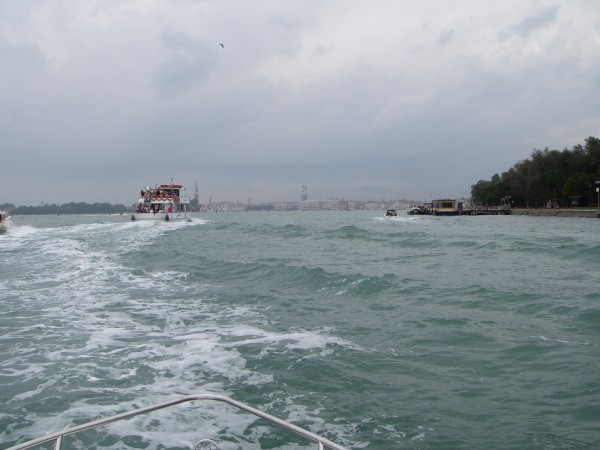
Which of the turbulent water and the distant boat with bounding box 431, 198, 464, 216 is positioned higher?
the distant boat with bounding box 431, 198, 464, 216

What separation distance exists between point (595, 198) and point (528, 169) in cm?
1272

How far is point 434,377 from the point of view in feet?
18.5

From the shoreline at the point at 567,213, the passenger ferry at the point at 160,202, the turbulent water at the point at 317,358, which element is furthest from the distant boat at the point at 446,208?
the turbulent water at the point at 317,358

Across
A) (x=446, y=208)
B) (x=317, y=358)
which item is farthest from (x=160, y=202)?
(x=317, y=358)

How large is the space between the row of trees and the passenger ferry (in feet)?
208

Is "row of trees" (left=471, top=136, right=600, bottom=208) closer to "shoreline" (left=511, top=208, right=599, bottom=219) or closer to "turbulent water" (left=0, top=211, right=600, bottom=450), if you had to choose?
"shoreline" (left=511, top=208, right=599, bottom=219)

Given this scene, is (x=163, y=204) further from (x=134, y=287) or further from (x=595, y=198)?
(x=595, y=198)

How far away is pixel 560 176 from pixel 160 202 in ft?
228

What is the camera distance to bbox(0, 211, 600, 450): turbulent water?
4.39 m

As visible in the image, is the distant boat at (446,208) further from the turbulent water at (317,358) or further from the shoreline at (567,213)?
the turbulent water at (317,358)

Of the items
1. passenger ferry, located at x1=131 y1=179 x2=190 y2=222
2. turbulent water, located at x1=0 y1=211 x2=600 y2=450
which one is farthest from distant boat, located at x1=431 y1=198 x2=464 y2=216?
turbulent water, located at x1=0 y1=211 x2=600 y2=450

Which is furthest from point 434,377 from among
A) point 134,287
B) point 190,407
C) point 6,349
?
point 134,287

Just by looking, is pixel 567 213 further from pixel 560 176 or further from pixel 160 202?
pixel 160 202

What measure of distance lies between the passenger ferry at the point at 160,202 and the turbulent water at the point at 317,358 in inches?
2004
